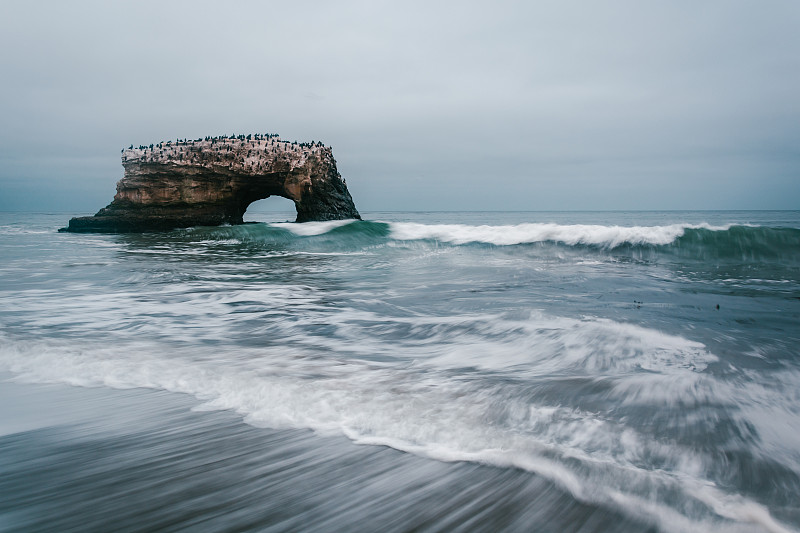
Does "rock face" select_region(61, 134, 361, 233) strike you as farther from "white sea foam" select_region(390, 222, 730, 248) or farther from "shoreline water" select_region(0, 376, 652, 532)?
"shoreline water" select_region(0, 376, 652, 532)

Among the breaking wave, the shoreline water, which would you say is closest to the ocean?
the shoreline water

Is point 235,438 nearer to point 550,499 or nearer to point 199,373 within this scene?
point 199,373

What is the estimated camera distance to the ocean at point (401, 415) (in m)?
1.32

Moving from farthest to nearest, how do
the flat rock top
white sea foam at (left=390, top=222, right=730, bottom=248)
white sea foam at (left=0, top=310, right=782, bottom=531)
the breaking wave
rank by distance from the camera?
the flat rock top → white sea foam at (left=390, top=222, right=730, bottom=248) → the breaking wave → white sea foam at (left=0, top=310, right=782, bottom=531)

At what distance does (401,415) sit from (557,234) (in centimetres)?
1307

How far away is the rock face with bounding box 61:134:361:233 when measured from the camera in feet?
68.5

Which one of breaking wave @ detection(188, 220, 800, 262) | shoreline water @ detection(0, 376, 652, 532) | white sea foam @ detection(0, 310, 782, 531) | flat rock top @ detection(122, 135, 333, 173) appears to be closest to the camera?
shoreline water @ detection(0, 376, 652, 532)

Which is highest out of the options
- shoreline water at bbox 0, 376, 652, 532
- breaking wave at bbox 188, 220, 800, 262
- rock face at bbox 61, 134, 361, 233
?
rock face at bbox 61, 134, 361, 233

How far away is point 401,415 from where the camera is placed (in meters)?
1.94

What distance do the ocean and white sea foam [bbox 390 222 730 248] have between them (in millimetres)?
7381

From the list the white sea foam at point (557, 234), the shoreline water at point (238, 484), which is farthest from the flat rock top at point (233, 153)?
the shoreline water at point (238, 484)

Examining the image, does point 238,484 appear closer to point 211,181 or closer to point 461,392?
point 461,392

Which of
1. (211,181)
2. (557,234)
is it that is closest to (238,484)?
(557,234)

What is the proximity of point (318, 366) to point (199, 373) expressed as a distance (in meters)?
0.71
